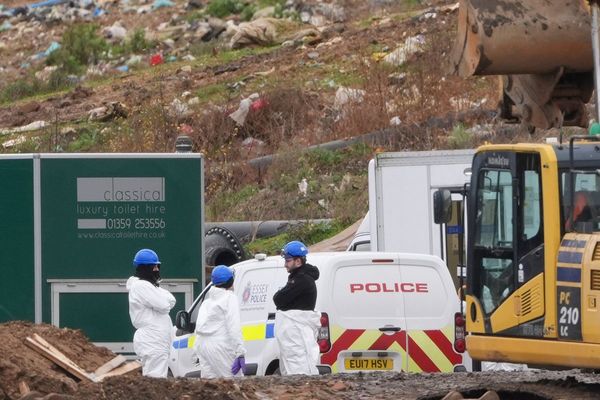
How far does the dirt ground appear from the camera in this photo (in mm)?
12461

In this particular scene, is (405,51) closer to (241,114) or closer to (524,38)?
(241,114)

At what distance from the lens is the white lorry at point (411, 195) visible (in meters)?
20.2

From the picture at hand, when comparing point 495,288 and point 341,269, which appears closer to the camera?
point 495,288

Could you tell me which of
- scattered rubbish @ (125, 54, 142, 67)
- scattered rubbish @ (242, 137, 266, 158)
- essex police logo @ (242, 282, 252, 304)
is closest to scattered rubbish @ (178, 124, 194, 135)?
scattered rubbish @ (242, 137, 266, 158)

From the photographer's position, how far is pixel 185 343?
686 inches

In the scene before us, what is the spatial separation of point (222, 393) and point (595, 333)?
10.1 ft

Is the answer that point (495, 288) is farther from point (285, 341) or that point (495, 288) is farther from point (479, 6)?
point (285, 341)

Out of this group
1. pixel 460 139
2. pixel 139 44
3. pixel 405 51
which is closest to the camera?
pixel 460 139

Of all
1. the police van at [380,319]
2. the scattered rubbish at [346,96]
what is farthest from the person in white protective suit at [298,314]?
the scattered rubbish at [346,96]

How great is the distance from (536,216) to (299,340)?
4.63 meters

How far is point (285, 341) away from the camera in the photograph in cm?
1609

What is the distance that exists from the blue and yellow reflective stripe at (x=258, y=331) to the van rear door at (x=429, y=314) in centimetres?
146

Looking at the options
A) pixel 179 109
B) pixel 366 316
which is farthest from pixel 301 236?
pixel 366 316

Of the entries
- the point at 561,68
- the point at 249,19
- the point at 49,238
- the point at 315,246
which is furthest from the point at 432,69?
the point at 561,68
